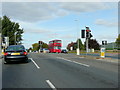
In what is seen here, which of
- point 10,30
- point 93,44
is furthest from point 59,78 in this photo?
point 93,44

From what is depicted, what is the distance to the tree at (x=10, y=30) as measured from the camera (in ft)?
236

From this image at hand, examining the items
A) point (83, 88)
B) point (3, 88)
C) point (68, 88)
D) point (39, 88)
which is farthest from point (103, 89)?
point (3, 88)

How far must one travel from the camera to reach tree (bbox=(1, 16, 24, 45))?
236 ft

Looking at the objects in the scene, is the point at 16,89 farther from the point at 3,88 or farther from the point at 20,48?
the point at 20,48

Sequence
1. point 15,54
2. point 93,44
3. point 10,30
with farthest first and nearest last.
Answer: point 93,44 → point 10,30 → point 15,54

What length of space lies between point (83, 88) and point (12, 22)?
Result: 7455 cm

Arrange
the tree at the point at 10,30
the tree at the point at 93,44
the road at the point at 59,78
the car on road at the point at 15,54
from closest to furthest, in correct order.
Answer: the road at the point at 59,78 < the car on road at the point at 15,54 < the tree at the point at 10,30 < the tree at the point at 93,44

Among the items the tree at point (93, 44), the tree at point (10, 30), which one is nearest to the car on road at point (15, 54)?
the tree at point (10, 30)

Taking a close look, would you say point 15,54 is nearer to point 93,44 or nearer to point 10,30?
point 10,30

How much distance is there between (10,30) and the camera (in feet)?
246

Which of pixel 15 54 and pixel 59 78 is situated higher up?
pixel 15 54

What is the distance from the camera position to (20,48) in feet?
50.6

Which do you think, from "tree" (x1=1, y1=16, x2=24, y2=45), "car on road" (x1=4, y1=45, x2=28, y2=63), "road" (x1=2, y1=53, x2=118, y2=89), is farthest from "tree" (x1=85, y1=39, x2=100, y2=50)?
"road" (x1=2, y1=53, x2=118, y2=89)

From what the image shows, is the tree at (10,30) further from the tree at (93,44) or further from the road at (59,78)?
the road at (59,78)
